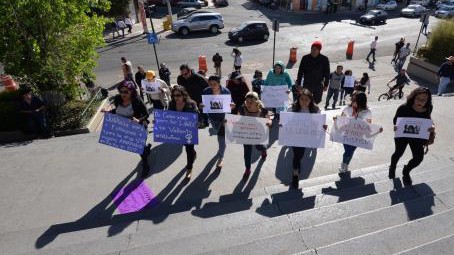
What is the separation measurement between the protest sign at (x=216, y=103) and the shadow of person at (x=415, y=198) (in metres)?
3.15

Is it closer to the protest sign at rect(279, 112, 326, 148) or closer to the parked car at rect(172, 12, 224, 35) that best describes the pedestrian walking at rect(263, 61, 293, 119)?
the protest sign at rect(279, 112, 326, 148)

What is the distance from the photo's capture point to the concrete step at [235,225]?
4.07 m

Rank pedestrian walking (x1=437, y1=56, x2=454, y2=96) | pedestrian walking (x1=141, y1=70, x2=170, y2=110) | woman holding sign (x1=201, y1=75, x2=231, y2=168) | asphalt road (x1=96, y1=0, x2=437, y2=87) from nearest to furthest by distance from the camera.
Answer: woman holding sign (x1=201, y1=75, x2=231, y2=168)
pedestrian walking (x1=141, y1=70, x2=170, y2=110)
pedestrian walking (x1=437, y1=56, x2=454, y2=96)
asphalt road (x1=96, y1=0, x2=437, y2=87)

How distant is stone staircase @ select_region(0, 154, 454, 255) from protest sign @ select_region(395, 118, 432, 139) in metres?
0.77

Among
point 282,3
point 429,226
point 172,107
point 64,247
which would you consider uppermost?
point 172,107

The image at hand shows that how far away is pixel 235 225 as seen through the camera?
4457 millimetres

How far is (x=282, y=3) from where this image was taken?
4184 centimetres

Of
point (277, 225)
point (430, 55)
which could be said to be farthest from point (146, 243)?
point (430, 55)

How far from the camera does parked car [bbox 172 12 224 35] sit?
2577 centimetres

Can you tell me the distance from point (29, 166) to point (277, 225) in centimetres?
573

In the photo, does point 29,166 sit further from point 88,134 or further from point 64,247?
point 64,247

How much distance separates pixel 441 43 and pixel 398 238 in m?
14.8

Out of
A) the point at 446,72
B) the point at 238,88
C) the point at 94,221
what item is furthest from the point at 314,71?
the point at 446,72

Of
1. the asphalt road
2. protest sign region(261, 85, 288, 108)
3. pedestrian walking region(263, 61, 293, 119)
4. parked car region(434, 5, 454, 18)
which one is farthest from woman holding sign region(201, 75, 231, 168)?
parked car region(434, 5, 454, 18)
